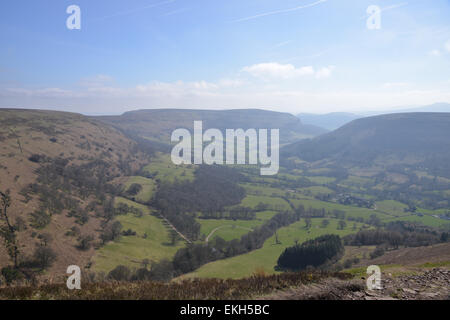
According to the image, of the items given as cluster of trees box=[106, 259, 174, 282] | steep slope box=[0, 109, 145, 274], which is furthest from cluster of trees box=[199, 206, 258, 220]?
cluster of trees box=[106, 259, 174, 282]

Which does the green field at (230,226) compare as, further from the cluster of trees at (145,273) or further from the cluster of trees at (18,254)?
the cluster of trees at (18,254)

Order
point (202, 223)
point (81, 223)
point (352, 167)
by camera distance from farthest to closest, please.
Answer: point (352, 167) < point (202, 223) < point (81, 223)

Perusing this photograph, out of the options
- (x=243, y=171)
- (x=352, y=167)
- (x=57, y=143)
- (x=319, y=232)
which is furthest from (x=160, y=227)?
(x=352, y=167)

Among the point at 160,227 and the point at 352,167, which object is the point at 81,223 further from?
the point at 352,167

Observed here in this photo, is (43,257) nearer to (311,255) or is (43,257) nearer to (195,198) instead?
(311,255)

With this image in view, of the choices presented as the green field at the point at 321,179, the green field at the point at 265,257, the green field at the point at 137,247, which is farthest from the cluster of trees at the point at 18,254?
the green field at the point at 321,179

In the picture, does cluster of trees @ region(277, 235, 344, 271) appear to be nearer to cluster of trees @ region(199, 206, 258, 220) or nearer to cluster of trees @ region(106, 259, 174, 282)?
cluster of trees @ region(106, 259, 174, 282)
